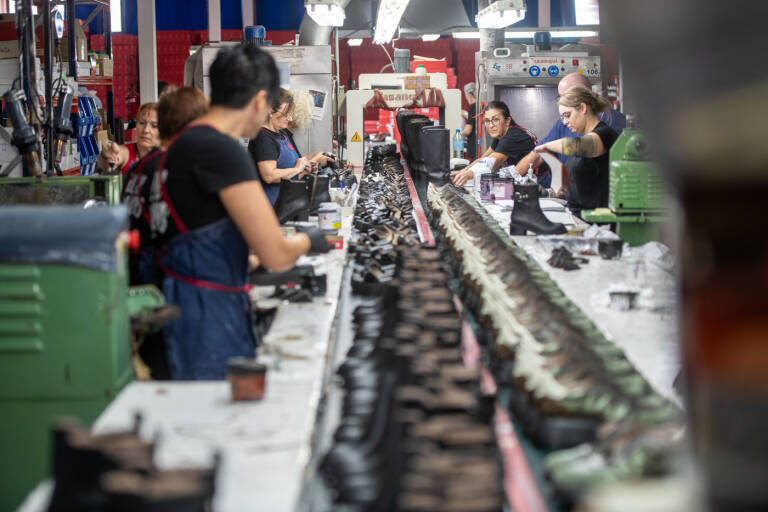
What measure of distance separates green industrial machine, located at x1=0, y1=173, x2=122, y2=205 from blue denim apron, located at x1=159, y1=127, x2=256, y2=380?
1.54 m

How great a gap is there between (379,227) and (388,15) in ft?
13.4

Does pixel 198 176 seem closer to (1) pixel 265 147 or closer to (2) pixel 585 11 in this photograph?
(1) pixel 265 147

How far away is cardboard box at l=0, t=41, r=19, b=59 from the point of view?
303 inches

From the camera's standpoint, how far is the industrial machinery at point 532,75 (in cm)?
988

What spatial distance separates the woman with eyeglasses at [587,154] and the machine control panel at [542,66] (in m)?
4.38

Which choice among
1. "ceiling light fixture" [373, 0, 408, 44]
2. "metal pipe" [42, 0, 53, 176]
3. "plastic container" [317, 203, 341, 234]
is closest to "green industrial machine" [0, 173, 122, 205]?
"metal pipe" [42, 0, 53, 176]

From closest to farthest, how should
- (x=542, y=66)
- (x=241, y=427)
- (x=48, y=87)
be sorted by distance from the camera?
(x=241, y=427)
(x=48, y=87)
(x=542, y=66)

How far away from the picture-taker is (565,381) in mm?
1986

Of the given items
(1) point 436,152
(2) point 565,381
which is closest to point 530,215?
(1) point 436,152

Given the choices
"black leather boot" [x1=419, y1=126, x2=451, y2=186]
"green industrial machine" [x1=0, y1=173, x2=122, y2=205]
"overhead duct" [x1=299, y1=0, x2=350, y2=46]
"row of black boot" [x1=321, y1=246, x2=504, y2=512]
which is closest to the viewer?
"row of black boot" [x1=321, y1=246, x2=504, y2=512]

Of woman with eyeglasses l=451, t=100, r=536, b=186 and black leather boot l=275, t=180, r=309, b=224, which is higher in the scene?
woman with eyeglasses l=451, t=100, r=536, b=186

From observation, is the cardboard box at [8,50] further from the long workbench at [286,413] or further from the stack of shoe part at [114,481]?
the stack of shoe part at [114,481]

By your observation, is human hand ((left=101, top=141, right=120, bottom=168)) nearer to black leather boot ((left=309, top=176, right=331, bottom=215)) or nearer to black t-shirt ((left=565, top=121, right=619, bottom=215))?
black leather boot ((left=309, top=176, right=331, bottom=215))

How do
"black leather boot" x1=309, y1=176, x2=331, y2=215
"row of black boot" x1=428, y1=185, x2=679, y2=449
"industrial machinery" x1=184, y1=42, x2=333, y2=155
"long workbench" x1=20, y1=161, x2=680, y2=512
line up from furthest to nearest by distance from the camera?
"industrial machinery" x1=184, y1=42, x2=333, y2=155
"black leather boot" x1=309, y1=176, x2=331, y2=215
"row of black boot" x1=428, y1=185, x2=679, y2=449
"long workbench" x1=20, y1=161, x2=680, y2=512
